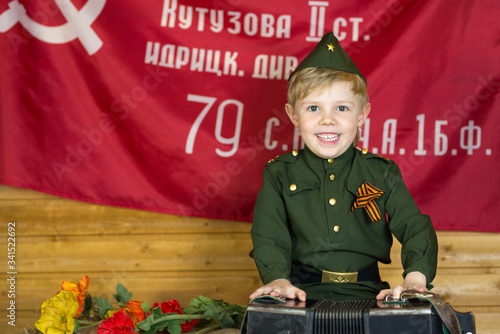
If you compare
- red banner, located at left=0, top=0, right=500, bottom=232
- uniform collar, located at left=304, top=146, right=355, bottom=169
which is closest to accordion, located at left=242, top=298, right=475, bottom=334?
uniform collar, located at left=304, top=146, right=355, bottom=169

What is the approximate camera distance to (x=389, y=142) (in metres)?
2.18

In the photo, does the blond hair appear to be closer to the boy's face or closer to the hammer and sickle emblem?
the boy's face

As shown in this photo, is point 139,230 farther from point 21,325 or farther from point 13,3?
point 13,3

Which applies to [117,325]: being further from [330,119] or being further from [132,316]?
[330,119]

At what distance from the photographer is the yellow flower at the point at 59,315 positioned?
68.1 inches

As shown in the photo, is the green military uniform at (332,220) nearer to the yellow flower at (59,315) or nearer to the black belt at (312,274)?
the black belt at (312,274)

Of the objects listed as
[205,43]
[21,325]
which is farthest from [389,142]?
[21,325]

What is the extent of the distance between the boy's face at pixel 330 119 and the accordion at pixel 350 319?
0.50m

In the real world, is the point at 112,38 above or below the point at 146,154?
above

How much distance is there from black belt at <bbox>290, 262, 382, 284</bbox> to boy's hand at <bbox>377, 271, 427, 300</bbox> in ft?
0.69

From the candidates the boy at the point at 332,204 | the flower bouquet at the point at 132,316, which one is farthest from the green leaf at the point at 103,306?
the boy at the point at 332,204

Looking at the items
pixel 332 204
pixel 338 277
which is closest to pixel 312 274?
pixel 338 277

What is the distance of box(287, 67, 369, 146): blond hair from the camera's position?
5.28 ft

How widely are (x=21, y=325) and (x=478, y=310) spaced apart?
1.71m
